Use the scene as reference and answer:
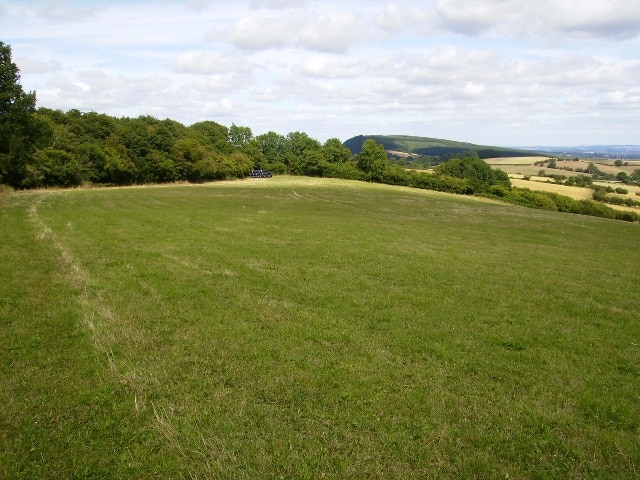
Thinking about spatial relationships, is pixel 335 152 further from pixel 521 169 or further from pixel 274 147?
pixel 521 169

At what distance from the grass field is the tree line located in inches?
1238

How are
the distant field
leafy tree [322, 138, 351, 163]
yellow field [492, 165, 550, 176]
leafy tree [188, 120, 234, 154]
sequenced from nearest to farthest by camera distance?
the distant field < leafy tree [188, 120, 234, 154] < leafy tree [322, 138, 351, 163] < yellow field [492, 165, 550, 176]

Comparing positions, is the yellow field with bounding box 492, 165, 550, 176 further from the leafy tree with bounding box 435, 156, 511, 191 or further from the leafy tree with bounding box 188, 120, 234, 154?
the leafy tree with bounding box 188, 120, 234, 154

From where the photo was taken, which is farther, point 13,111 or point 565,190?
point 565,190

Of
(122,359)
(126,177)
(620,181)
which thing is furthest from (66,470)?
(620,181)

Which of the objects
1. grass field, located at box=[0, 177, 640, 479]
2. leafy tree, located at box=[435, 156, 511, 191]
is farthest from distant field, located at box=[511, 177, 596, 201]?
grass field, located at box=[0, 177, 640, 479]

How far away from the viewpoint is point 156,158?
3391 inches

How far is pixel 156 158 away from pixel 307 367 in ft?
284

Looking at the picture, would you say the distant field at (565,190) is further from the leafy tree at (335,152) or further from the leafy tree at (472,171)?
the leafy tree at (335,152)

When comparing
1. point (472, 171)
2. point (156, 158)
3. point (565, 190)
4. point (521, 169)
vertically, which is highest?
point (156, 158)

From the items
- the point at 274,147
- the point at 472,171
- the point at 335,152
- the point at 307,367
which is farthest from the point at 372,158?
the point at 307,367

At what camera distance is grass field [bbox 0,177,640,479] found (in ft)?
21.3

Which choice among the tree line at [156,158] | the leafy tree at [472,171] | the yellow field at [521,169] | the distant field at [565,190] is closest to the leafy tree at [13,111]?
the tree line at [156,158]

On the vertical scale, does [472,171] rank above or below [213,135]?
below
